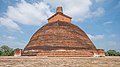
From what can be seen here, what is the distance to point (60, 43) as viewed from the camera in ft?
53.3

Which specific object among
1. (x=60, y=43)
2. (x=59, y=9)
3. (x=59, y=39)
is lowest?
(x=60, y=43)

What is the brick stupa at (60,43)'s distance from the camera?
15880 mm

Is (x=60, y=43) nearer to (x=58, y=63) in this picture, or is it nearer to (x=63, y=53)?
(x=63, y=53)

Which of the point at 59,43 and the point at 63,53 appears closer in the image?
the point at 63,53

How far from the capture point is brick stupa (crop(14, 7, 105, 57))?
52.1 feet

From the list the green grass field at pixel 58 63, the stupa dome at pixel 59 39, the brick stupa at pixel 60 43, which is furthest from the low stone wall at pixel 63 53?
the green grass field at pixel 58 63

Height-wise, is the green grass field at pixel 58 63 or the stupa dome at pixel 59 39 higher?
the stupa dome at pixel 59 39

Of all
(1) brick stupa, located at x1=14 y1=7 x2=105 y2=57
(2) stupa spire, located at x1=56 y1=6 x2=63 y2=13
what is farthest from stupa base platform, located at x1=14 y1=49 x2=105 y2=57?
(2) stupa spire, located at x1=56 y1=6 x2=63 y2=13

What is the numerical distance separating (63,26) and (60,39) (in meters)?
2.30

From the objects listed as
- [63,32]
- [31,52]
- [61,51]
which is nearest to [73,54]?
[61,51]

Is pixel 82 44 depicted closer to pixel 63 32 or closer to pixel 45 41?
pixel 63 32

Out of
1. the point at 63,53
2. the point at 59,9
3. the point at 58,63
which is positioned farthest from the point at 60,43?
the point at 58,63

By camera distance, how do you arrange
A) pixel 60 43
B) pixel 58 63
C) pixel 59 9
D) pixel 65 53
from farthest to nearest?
pixel 59 9 < pixel 60 43 < pixel 65 53 < pixel 58 63

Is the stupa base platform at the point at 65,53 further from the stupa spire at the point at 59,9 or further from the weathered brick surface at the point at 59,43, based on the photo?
the stupa spire at the point at 59,9
